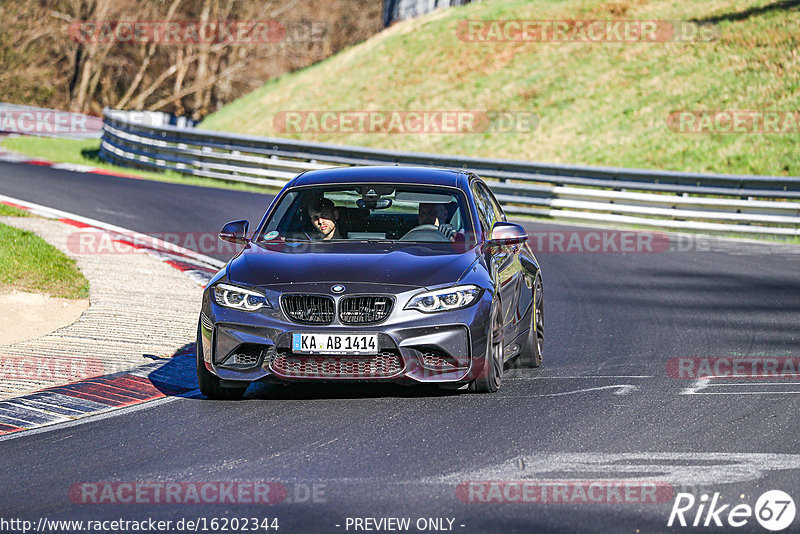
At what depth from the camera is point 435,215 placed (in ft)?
30.5

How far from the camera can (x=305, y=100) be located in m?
44.3

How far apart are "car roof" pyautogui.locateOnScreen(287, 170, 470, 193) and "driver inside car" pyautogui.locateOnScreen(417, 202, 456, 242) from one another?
0.23m

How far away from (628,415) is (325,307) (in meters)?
2.07

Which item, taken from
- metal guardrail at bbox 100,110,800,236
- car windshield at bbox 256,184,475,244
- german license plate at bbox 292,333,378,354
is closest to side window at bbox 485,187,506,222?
car windshield at bbox 256,184,475,244

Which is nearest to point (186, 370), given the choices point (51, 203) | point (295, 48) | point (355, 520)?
point (355, 520)

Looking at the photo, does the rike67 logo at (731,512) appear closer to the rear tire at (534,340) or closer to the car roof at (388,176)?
the rear tire at (534,340)

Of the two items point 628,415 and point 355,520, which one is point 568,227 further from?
point 355,520

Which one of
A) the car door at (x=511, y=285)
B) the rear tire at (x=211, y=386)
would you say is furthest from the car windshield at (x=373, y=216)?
the rear tire at (x=211, y=386)

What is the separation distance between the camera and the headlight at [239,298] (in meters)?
8.02

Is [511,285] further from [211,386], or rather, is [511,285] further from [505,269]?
[211,386]

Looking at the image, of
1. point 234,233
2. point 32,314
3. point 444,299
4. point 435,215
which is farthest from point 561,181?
point 444,299

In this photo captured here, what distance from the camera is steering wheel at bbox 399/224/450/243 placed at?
9062 mm

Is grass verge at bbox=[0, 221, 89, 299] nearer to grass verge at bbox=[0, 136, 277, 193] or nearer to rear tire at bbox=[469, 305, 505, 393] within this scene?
rear tire at bbox=[469, 305, 505, 393]

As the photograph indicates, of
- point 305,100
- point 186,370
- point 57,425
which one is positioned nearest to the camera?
point 57,425
